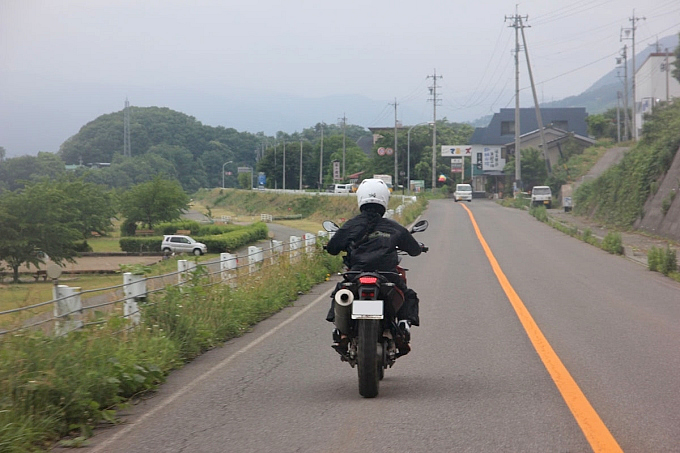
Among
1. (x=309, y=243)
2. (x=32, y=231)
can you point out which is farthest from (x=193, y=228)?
(x=309, y=243)

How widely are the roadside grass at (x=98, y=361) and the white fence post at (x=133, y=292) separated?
0.13 metres

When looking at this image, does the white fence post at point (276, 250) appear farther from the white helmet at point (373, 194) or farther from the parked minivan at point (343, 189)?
the parked minivan at point (343, 189)

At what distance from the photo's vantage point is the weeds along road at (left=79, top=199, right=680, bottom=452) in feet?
17.3

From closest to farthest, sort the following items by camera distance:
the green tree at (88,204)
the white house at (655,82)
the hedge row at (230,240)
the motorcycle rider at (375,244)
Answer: the motorcycle rider at (375,244), the hedge row at (230,240), the green tree at (88,204), the white house at (655,82)

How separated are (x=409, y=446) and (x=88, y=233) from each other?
63.0 meters

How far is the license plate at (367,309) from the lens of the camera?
612 centimetres

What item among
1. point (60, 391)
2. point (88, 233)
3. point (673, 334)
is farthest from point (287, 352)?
point (88, 233)

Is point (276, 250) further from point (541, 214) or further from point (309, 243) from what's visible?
point (541, 214)

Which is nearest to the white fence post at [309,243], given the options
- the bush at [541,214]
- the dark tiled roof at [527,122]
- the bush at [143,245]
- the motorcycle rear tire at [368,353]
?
the motorcycle rear tire at [368,353]

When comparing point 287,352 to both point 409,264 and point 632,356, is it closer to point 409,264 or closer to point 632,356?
point 632,356

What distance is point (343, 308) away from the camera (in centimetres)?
639

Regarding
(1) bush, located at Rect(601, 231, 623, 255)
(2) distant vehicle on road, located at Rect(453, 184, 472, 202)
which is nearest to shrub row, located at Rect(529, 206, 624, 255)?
(1) bush, located at Rect(601, 231, 623, 255)

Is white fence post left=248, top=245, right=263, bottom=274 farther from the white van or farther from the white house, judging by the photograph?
the white house

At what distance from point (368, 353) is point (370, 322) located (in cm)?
26
